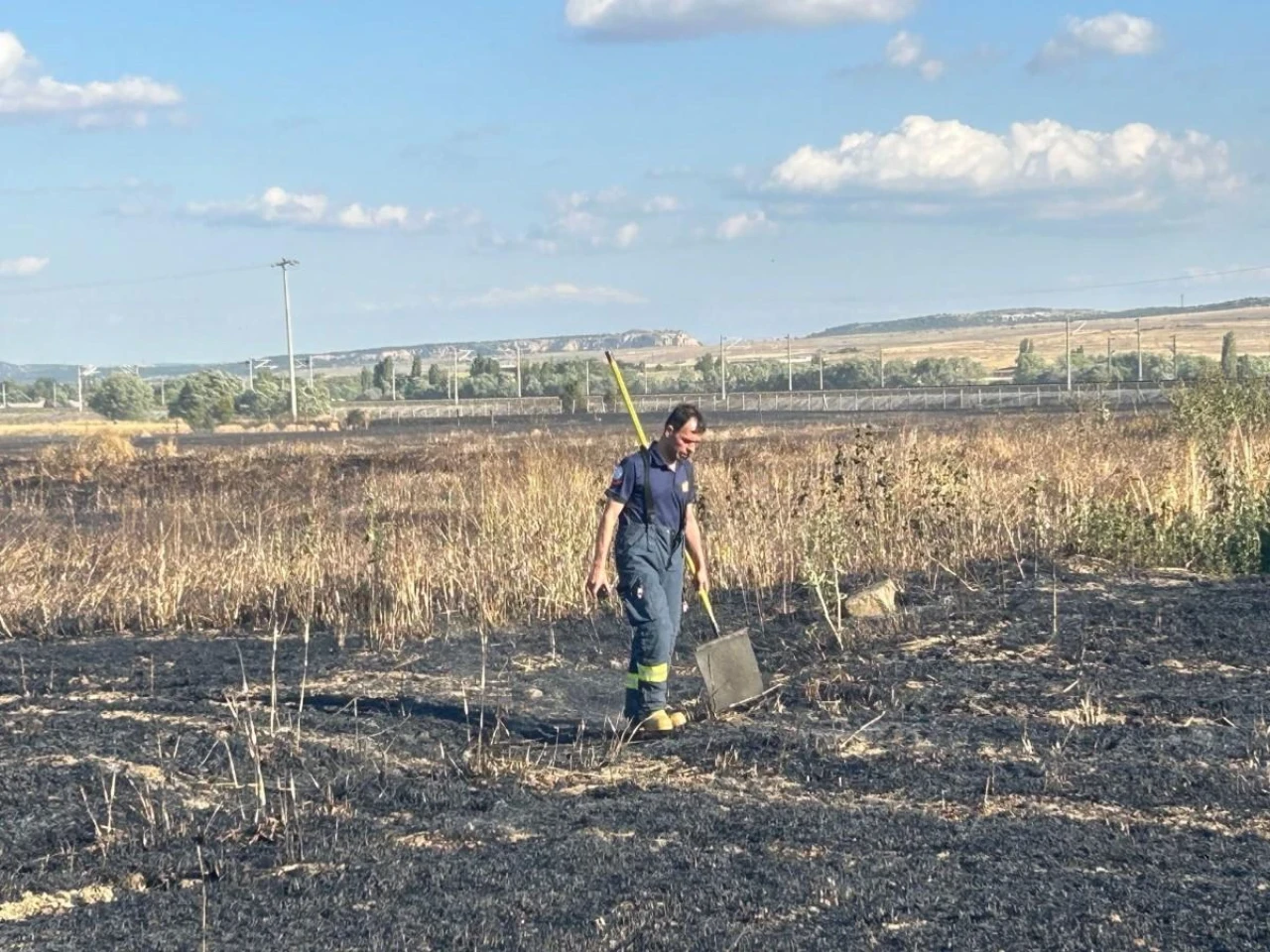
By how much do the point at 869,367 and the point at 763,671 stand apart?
367 ft

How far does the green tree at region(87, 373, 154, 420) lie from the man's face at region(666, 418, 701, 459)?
8730 centimetres

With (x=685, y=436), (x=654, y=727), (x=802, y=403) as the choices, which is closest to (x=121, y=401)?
(x=802, y=403)

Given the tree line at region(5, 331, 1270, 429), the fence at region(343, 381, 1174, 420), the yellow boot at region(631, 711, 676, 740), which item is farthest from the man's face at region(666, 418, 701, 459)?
the tree line at region(5, 331, 1270, 429)

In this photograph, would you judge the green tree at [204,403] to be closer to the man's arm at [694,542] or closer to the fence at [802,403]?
the fence at [802,403]

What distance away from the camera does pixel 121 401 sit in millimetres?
92938

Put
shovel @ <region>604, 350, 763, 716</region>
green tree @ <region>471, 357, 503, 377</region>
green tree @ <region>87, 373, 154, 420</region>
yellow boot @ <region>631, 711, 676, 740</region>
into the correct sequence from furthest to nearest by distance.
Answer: green tree @ <region>471, 357, 503, 377</region> → green tree @ <region>87, 373, 154, 420</region> → shovel @ <region>604, 350, 763, 716</region> → yellow boot @ <region>631, 711, 676, 740</region>

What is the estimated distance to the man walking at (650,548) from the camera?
8695 mm

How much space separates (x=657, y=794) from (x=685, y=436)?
2178 mm

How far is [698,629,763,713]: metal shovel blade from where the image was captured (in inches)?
355

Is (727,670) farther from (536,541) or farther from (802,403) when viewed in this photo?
(802,403)

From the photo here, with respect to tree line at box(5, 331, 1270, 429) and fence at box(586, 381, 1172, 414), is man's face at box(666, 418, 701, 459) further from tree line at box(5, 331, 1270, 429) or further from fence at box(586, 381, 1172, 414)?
tree line at box(5, 331, 1270, 429)

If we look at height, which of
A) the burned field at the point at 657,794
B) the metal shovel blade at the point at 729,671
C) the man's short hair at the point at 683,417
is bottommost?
the burned field at the point at 657,794

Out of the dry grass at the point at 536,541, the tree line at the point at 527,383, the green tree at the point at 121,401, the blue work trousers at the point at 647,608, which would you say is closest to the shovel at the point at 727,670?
the blue work trousers at the point at 647,608

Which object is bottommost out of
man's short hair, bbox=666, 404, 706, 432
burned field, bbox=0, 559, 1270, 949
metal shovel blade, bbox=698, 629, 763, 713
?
burned field, bbox=0, 559, 1270, 949
